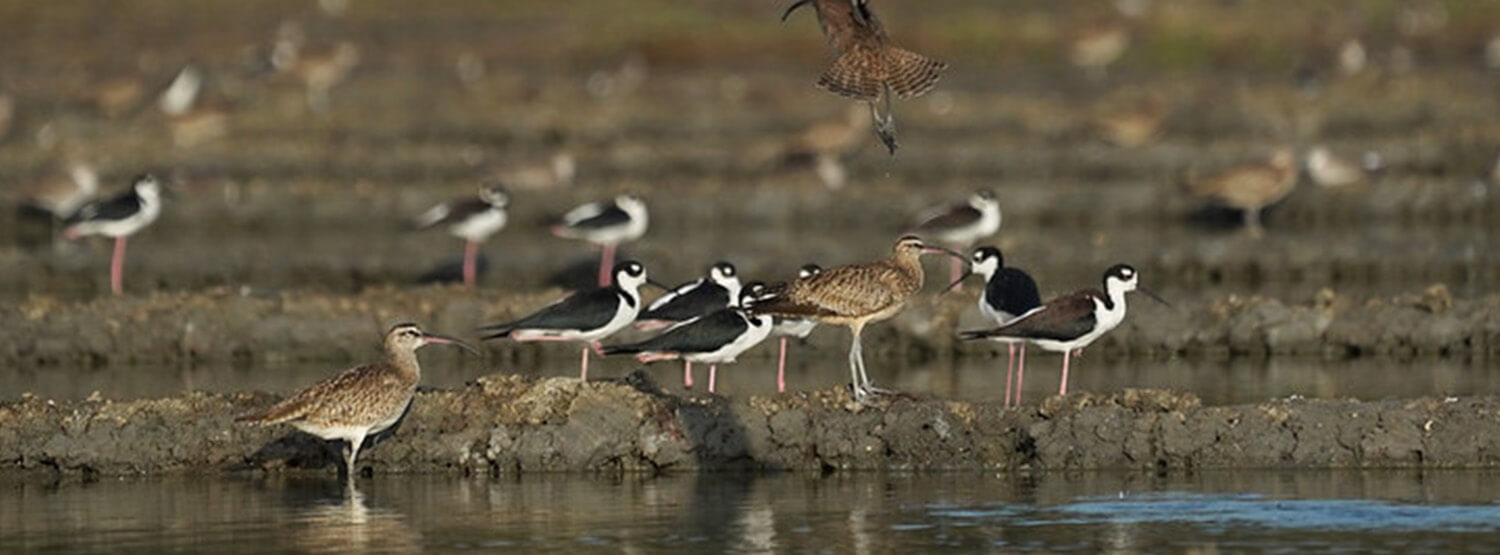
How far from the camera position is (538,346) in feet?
79.4

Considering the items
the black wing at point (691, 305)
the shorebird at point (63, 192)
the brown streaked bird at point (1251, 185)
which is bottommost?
the black wing at point (691, 305)

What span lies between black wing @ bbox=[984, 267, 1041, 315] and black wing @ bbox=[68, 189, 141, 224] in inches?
511

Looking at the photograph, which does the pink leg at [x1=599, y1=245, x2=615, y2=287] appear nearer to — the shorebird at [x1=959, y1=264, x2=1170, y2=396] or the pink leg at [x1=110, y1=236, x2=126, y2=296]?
the pink leg at [x1=110, y1=236, x2=126, y2=296]

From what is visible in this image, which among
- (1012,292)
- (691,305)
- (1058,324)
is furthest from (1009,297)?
(691,305)

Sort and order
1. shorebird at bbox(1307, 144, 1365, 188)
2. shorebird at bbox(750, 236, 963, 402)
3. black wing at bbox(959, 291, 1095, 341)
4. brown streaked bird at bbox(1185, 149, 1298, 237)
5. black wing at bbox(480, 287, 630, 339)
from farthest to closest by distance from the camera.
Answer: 1. shorebird at bbox(1307, 144, 1365, 188)
2. brown streaked bird at bbox(1185, 149, 1298, 237)
3. black wing at bbox(480, 287, 630, 339)
4. black wing at bbox(959, 291, 1095, 341)
5. shorebird at bbox(750, 236, 963, 402)

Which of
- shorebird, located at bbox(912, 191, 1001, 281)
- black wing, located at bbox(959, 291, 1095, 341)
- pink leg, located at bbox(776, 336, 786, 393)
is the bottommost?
pink leg, located at bbox(776, 336, 786, 393)

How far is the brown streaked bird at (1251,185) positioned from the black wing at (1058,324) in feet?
47.2

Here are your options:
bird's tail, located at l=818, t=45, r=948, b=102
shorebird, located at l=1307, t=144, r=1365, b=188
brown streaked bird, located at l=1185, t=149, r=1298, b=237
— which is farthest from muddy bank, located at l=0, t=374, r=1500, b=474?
shorebird, located at l=1307, t=144, r=1365, b=188

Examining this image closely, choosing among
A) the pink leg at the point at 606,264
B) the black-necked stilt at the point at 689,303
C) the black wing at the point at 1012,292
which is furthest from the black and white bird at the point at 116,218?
the black wing at the point at 1012,292

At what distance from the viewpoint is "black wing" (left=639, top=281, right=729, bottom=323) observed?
2012 centimetres

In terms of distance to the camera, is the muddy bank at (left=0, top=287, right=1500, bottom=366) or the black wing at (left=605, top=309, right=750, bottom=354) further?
the muddy bank at (left=0, top=287, right=1500, bottom=366)

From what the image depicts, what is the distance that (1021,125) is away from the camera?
1858 inches

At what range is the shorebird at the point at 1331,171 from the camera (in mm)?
36594

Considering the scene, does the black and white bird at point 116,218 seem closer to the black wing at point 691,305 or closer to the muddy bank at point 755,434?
the black wing at point 691,305
